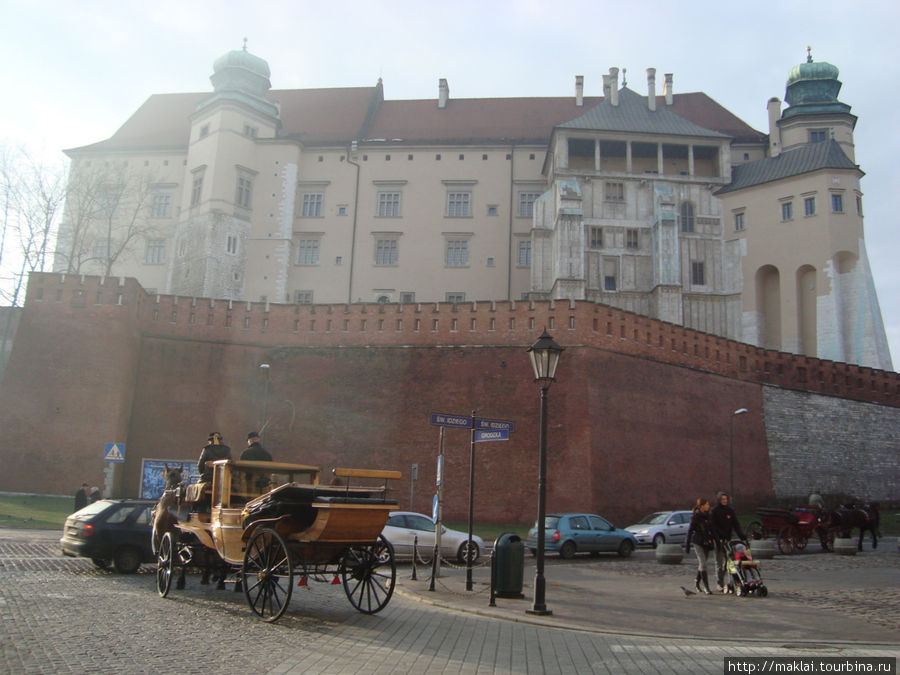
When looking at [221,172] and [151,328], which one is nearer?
[151,328]

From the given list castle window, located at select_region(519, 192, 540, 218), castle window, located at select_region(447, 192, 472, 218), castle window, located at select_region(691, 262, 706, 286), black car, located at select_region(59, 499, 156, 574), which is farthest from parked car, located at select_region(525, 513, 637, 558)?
castle window, located at select_region(447, 192, 472, 218)

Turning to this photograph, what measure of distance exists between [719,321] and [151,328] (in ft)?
102

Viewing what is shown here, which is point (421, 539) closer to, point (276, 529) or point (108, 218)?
point (276, 529)

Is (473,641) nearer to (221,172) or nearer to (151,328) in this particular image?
(151,328)

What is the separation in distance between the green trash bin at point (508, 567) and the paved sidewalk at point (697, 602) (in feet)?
0.84

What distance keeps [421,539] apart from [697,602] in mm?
7682

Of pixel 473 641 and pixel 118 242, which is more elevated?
pixel 118 242

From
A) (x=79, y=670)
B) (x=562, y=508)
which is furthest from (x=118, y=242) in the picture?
(x=79, y=670)

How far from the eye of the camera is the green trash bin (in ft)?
42.1

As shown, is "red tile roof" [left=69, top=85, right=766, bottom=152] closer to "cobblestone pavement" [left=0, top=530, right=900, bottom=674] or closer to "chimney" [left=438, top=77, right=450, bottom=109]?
"chimney" [left=438, top=77, right=450, bottom=109]

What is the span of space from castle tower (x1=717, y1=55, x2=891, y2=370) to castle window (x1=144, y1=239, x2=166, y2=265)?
36.2 m

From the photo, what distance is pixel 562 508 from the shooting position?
91.0 ft

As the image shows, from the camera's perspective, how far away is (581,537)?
2108 centimetres

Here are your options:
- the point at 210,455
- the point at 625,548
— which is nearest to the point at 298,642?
the point at 210,455
